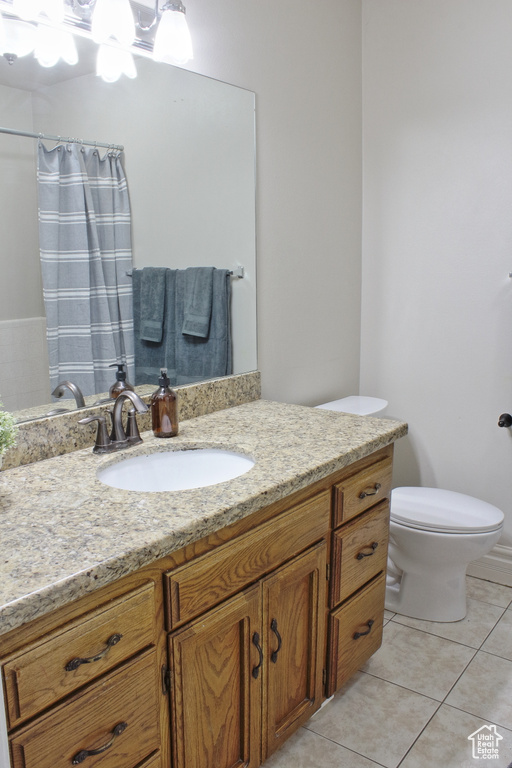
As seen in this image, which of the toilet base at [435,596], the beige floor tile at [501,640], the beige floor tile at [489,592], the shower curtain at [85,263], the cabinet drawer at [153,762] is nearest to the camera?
the cabinet drawer at [153,762]

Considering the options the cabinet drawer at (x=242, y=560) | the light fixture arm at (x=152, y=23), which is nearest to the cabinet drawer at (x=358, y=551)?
the cabinet drawer at (x=242, y=560)

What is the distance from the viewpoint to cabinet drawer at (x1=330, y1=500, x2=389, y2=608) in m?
1.62

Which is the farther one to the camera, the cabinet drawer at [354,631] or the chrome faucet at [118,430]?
the cabinet drawer at [354,631]

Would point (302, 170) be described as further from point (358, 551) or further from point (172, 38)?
point (358, 551)

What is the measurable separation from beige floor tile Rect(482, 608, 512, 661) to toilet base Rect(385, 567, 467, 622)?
0.43 ft

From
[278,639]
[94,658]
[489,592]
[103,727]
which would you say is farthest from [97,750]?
[489,592]

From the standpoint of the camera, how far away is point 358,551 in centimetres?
170

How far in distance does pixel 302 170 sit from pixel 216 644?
168cm

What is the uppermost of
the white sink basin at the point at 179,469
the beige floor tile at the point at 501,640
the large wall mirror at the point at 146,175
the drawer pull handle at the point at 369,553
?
the large wall mirror at the point at 146,175

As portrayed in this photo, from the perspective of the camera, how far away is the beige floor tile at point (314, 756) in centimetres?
161

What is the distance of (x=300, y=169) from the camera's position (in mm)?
2244

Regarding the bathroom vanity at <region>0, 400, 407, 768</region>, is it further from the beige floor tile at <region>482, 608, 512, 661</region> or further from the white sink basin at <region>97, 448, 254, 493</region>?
the beige floor tile at <region>482, 608, 512, 661</region>

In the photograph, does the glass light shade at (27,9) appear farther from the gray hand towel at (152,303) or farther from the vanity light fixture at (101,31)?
the gray hand towel at (152,303)

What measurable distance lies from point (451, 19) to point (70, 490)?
Result: 2.24 metres
